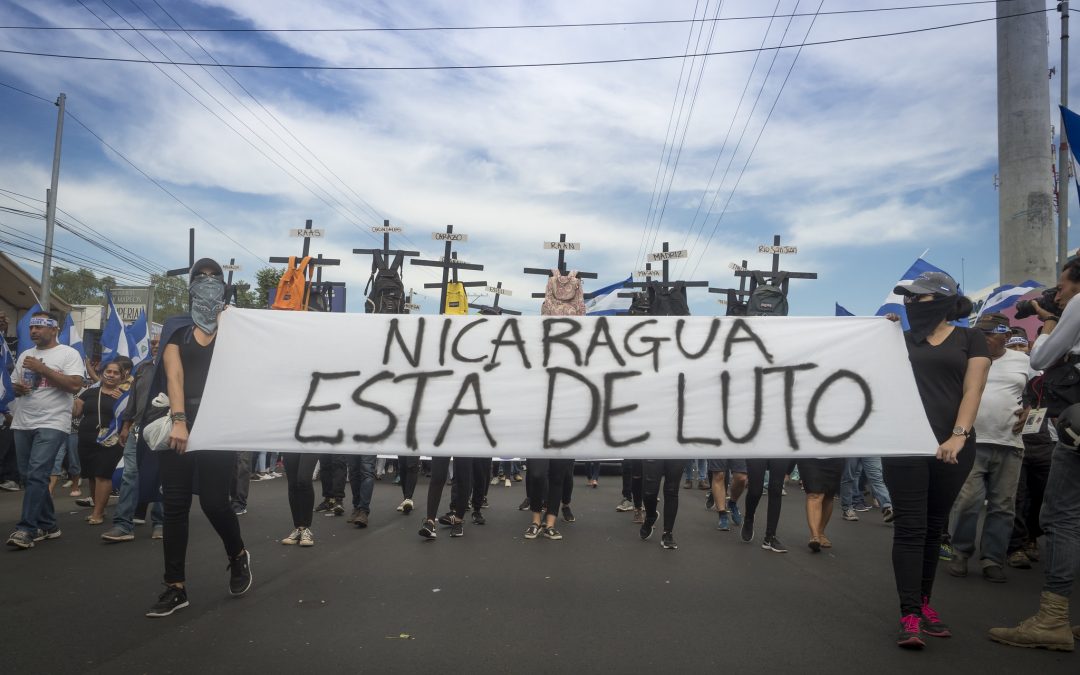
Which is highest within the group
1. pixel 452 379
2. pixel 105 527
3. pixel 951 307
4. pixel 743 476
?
pixel 951 307

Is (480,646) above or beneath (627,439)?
beneath

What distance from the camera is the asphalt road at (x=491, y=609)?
3.70 m

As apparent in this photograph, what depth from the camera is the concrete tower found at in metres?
11.9

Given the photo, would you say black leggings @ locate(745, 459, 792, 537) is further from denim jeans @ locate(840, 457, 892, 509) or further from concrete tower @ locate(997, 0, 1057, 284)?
concrete tower @ locate(997, 0, 1057, 284)

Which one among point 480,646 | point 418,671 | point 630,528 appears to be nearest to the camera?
point 418,671

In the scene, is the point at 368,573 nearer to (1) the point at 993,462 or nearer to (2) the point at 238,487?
(2) the point at 238,487

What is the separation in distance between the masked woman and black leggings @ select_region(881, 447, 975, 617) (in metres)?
3.88

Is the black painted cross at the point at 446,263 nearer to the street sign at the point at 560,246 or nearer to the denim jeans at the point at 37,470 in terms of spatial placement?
the street sign at the point at 560,246

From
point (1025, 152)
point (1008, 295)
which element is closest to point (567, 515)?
point (1008, 295)

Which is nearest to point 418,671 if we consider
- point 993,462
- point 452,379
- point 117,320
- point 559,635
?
point 559,635

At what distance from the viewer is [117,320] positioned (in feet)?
35.2

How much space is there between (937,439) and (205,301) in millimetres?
4531

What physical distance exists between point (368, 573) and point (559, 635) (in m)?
2.04

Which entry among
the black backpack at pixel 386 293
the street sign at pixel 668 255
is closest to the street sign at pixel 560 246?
the street sign at pixel 668 255
